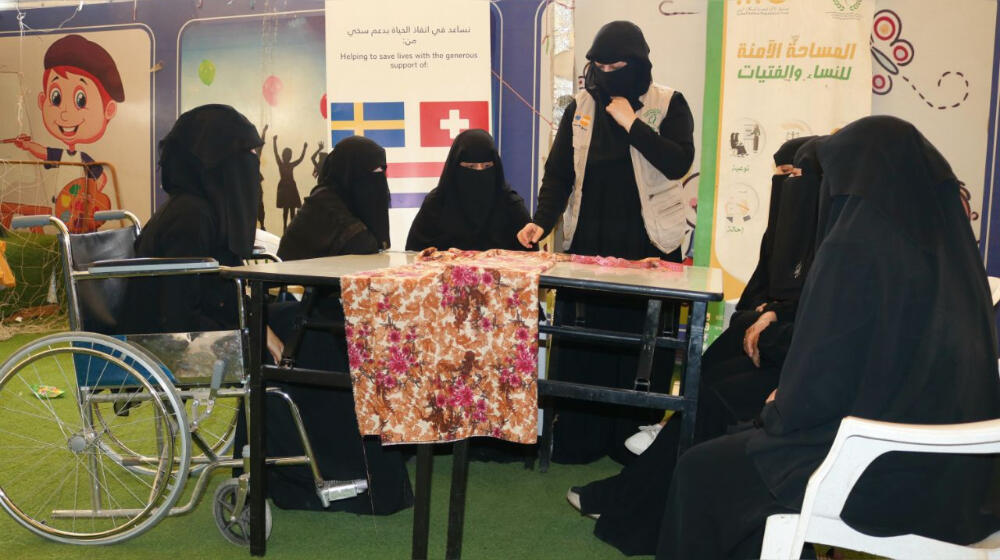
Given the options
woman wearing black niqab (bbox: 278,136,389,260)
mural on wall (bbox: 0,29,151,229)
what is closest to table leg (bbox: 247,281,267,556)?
woman wearing black niqab (bbox: 278,136,389,260)

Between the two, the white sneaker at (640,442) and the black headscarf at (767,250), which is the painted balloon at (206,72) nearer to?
the black headscarf at (767,250)

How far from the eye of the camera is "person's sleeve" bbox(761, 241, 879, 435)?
1.35 meters

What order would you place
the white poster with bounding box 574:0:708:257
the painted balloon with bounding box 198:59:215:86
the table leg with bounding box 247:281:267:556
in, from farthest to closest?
the painted balloon with bounding box 198:59:215:86
the white poster with bounding box 574:0:708:257
the table leg with bounding box 247:281:267:556

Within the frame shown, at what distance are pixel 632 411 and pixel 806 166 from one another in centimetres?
115

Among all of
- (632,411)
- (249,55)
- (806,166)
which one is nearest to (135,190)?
(249,55)

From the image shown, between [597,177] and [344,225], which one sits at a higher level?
[597,177]

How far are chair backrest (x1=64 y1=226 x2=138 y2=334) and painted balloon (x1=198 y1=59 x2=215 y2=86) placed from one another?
3.29 meters

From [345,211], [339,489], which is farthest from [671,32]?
[339,489]

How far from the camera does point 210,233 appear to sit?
2486mm

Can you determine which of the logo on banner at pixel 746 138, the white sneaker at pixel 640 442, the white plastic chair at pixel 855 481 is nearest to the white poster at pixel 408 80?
the logo on banner at pixel 746 138

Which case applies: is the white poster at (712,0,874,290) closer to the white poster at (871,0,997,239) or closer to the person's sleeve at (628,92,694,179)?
the white poster at (871,0,997,239)

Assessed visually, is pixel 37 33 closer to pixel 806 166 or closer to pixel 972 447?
pixel 806 166

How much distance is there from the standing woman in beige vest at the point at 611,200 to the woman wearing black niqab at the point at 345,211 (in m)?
0.59

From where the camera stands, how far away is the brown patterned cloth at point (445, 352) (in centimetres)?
178
